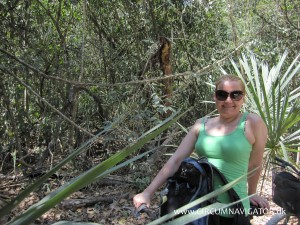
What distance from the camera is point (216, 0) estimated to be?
5.50m

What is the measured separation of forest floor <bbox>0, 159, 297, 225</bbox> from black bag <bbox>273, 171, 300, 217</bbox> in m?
1.75

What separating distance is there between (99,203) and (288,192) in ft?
8.64

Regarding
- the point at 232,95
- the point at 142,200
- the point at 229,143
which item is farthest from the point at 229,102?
the point at 142,200

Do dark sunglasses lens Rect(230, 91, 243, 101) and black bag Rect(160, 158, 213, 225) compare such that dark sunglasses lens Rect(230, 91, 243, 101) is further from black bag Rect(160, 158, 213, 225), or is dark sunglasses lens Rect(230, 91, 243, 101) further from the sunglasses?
black bag Rect(160, 158, 213, 225)

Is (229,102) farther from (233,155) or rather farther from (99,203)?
(99,203)

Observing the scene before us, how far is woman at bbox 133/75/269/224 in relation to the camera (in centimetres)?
151

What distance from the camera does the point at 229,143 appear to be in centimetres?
152

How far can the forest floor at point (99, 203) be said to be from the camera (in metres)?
3.62

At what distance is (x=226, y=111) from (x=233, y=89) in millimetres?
99

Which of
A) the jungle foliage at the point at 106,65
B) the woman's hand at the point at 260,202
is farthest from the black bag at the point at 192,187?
the jungle foliage at the point at 106,65

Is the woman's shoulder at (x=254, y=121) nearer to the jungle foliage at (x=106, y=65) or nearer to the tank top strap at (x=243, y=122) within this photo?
the tank top strap at (x=243, y=122)

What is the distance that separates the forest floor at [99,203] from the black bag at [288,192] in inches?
68.8

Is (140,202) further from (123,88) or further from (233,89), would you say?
(123,88)

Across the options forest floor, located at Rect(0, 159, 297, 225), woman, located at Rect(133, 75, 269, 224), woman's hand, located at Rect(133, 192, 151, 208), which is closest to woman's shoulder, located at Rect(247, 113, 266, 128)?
woman, located at Rect(133, 75, 269, 224)
